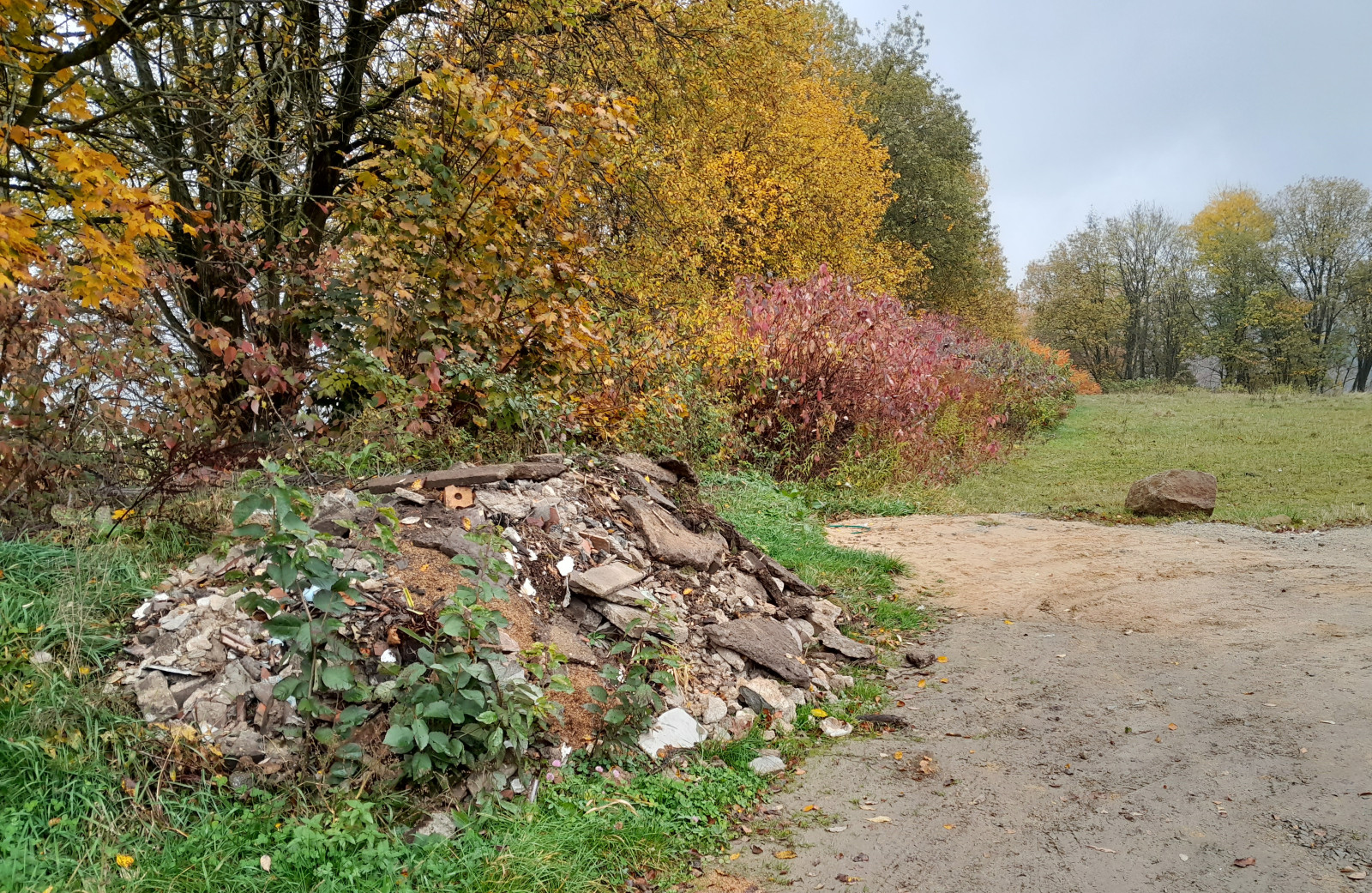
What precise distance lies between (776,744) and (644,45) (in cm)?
790

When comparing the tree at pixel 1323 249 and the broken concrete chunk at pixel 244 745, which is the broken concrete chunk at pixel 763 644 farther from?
the tree at pixel 1323 249

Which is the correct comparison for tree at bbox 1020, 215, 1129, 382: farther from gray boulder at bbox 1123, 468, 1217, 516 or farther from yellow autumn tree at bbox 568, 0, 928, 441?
gray boulder at bbox 1123, 468, 1217, 516

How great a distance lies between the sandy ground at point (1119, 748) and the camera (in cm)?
302

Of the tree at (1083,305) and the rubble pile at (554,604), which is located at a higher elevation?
the tree at (1083,305)

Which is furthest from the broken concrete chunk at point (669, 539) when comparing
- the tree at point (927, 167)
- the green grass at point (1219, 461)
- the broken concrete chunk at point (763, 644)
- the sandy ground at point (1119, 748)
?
the tree at point (927, 167)

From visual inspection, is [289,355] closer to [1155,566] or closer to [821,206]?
[1155,566]

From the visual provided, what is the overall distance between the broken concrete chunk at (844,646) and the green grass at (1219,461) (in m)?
4.98

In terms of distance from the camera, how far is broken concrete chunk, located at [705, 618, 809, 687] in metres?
4.53

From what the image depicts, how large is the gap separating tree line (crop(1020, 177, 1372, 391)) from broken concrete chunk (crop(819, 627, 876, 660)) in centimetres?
3293

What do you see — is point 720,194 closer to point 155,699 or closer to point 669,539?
point 669,539

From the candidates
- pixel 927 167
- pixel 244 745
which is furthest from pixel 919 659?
pixel 927 167

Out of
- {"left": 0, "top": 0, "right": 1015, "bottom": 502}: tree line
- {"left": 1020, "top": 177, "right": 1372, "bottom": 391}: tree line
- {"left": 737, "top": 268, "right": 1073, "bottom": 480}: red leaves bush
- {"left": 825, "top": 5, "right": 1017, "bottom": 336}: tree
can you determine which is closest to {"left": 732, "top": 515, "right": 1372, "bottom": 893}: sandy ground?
{"left": 0, "top": 0, "right": 1015, "bottom": 502}: tree line

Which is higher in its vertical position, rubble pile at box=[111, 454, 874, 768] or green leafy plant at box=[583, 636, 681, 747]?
rubble pile at box=[111, 454, 874, 768]

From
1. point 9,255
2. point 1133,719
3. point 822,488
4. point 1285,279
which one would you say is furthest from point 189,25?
point 1285,279
